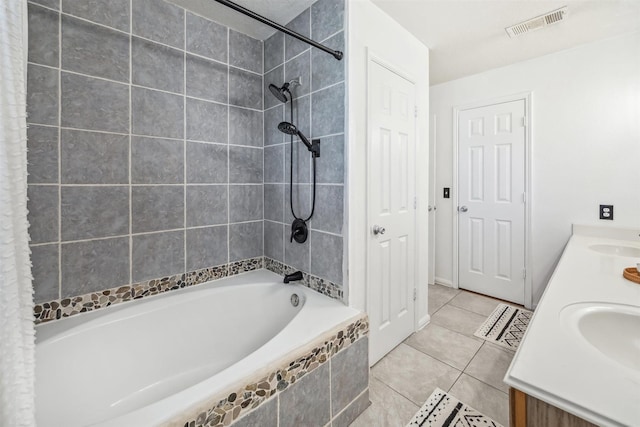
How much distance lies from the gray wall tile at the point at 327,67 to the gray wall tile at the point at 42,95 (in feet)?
4.26

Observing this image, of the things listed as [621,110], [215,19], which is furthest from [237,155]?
[621,110]

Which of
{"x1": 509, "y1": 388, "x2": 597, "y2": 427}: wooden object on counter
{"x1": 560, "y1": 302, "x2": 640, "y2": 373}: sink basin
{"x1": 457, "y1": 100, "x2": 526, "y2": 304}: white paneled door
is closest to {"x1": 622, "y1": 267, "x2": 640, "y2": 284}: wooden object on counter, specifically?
{"x1": 560, "y1": 302, "x2": 640, "y2": 373}: sink basin

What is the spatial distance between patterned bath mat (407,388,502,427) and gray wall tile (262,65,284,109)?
207 cm

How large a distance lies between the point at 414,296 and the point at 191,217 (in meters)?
1.75

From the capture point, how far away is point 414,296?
6.91ft

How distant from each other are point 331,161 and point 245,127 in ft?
2.66

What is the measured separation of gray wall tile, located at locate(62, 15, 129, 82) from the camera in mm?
1291

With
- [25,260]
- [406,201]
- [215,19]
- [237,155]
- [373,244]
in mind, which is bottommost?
[373,244]

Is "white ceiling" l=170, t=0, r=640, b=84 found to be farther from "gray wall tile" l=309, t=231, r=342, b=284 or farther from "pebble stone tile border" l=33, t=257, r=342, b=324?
"pebble stone tile border" l=33, t=257, r=342, b=324

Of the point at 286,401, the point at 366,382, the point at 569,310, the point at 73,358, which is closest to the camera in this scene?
the point at 569,310

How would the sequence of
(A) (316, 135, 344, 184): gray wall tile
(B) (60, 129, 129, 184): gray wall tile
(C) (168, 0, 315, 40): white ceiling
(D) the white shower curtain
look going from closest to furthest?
(D) the white shower curtain < (B) (60, 129, 129, 184): gray wall tile < (A) (316, 135, 344, 184): gray wall tile < (C) (168, 0, 315, 40): white ceiling

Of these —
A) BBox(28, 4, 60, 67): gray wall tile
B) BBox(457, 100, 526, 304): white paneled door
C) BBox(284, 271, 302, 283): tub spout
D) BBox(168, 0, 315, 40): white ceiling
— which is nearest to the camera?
BBox(28, 4, 60, 67): gray wall tile

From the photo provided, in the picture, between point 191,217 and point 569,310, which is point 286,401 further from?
point 191,217

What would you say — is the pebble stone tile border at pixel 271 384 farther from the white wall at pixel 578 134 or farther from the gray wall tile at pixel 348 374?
the white wall at pixel 578 134
